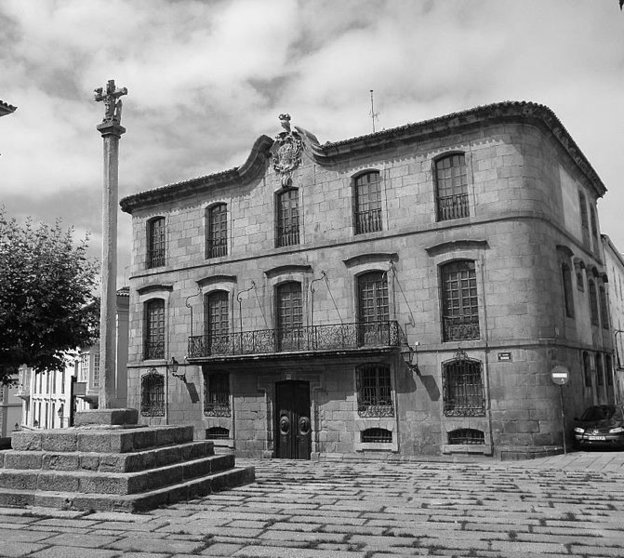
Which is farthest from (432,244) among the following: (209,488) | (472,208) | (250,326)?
(209,488)

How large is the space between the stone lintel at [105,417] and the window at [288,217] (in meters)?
10.8

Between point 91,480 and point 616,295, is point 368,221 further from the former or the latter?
point 616,295

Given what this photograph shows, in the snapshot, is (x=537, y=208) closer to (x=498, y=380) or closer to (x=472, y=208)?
(x=472, y=208)

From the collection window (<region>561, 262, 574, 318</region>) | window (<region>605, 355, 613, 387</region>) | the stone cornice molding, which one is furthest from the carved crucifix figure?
window (<region>605, 355, 613, 387</region>)

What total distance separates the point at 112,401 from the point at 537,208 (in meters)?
12.7

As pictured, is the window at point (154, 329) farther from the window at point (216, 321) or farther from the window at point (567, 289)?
the window at point (567, 289)

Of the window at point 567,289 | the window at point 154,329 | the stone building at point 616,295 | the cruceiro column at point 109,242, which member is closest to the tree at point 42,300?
the window at point 154,329

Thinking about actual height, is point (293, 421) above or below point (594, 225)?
below

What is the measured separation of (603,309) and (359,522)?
19795 millimetres

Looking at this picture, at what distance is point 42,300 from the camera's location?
21234mm

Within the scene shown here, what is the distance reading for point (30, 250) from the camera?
2214 centimetres

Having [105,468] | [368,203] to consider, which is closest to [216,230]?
[368,203]

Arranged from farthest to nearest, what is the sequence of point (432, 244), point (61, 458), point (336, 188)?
point (336, 188) → point (432, 244) → point (61, 458)

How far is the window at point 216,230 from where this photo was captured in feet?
79.3
